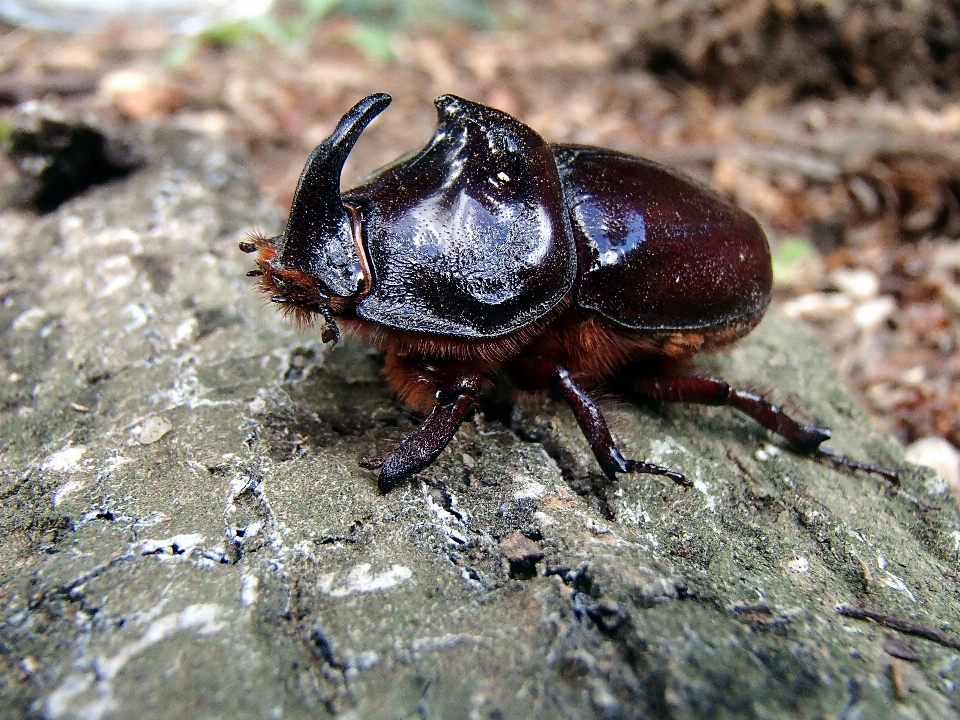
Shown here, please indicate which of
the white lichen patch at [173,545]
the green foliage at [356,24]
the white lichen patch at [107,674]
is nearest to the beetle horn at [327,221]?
the white lichen patch at [173,545]

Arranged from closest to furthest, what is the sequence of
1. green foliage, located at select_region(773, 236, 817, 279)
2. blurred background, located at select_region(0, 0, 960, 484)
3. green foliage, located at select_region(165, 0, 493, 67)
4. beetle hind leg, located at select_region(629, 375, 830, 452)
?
1. beetle hind leg, located at select_region(629, 375, 830, 452)
2. blurred background, located at select_region(0, 0, 960, 484)
3. green foliage, located at select_region(773, 236, 817, 279)
4. green foliage, located at select_region(165, 0, 493, 67)

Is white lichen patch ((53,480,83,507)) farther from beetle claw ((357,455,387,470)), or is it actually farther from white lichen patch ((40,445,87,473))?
beetle claw ((357,455,387,470))

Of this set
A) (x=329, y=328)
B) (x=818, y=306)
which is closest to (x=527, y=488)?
(x=329, y=328)

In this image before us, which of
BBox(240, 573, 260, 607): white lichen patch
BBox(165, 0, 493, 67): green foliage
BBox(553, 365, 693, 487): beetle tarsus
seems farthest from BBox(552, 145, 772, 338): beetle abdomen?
BBox(165, 0, 493, 67): green foliage

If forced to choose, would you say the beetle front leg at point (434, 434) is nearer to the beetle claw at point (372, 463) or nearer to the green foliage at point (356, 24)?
the beetle claw at point (372, 463)

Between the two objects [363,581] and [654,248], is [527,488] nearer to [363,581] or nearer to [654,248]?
[363,581]

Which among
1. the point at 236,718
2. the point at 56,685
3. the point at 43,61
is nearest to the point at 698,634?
the point at 236,718

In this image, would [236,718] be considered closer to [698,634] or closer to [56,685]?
[56,685]
